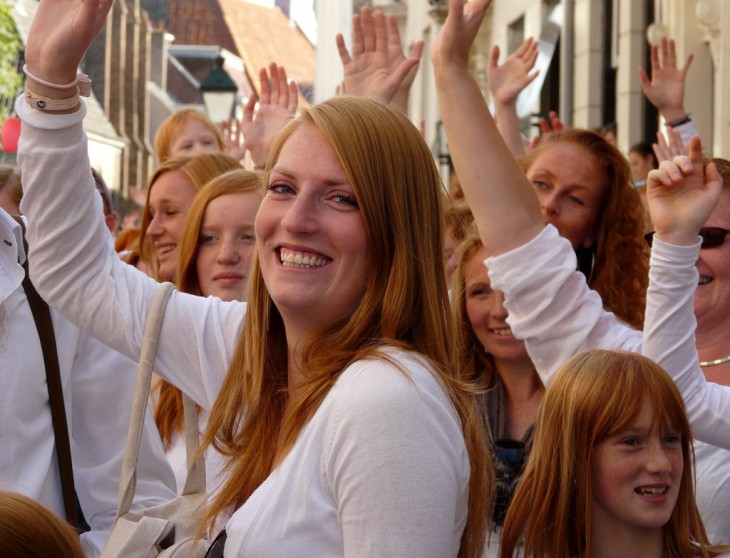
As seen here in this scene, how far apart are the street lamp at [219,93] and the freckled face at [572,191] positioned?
11.1 metres

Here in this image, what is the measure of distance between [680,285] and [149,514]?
1.64 metres

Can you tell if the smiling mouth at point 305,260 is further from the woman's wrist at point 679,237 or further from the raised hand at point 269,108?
the raised hand at point 269,108

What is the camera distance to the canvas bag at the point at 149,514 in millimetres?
2969

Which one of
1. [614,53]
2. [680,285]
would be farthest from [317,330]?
[614,53]

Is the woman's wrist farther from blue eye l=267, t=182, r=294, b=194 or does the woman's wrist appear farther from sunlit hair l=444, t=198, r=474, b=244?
blue eye l=267, t=182, r=294, b=194

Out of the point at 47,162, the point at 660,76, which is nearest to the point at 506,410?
the point at 47,162

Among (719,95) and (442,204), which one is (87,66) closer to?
(719,95)

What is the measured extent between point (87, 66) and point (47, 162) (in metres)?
52.2

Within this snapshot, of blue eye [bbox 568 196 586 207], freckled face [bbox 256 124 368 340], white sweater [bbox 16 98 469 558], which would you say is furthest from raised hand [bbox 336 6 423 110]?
white sweater [bbox 16 98 469 558]

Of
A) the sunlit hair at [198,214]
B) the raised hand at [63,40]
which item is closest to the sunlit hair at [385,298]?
the raised hand at [63,40]

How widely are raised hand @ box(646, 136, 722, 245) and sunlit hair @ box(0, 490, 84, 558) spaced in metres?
2.00

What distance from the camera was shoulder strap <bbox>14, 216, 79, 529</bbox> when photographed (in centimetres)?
384

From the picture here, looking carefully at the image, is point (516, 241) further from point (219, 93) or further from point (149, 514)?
point (219, 93)

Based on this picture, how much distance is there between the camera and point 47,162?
10.7 ft
